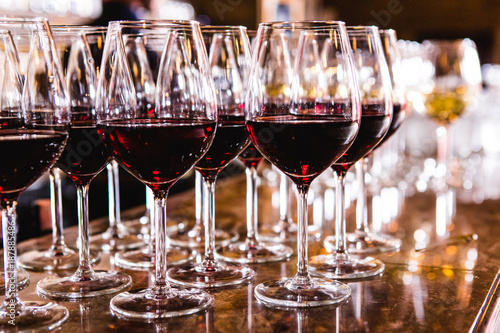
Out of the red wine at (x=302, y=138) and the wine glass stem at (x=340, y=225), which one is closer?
the red wine at (x=302, y=138)

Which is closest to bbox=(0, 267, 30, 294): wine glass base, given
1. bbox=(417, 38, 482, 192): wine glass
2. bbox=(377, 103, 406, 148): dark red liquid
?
bbox=(377, 103, 406, 148): dark red liquid

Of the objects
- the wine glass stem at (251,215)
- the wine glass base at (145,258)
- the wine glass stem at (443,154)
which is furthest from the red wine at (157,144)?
the wine glass stem at (443,154)

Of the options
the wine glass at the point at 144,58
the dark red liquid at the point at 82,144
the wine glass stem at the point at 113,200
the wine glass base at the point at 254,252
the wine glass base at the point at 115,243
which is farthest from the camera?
the wine glass stem at the point at 113,200

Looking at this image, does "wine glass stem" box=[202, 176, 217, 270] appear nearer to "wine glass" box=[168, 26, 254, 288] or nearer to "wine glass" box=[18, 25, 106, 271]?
"wine glass" box=[168, 26, 254, 288]

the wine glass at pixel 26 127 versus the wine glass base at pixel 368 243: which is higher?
the wine glass at pixel 26 127

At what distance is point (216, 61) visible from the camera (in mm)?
1047

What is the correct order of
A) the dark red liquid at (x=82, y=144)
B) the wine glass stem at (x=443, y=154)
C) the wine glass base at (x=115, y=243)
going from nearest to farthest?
the dark red liquid at (x=82, y=144), the wine glass base at (x=115, y=243), the wine glass stem at (x=443, y=154)

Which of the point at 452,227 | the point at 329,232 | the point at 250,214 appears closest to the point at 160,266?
the point at 250,214

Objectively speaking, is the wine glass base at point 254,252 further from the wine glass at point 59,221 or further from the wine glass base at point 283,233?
the wine glass at point 59,221

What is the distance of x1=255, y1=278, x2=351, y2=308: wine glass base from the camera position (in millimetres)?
804

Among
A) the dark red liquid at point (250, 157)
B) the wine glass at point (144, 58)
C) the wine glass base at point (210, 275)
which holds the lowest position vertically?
the wine glass base at point (210, 275)

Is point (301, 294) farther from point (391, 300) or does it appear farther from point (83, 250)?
point (83, 250)

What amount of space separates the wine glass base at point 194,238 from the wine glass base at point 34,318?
421 mm

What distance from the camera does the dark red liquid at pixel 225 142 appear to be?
3.32 feet
